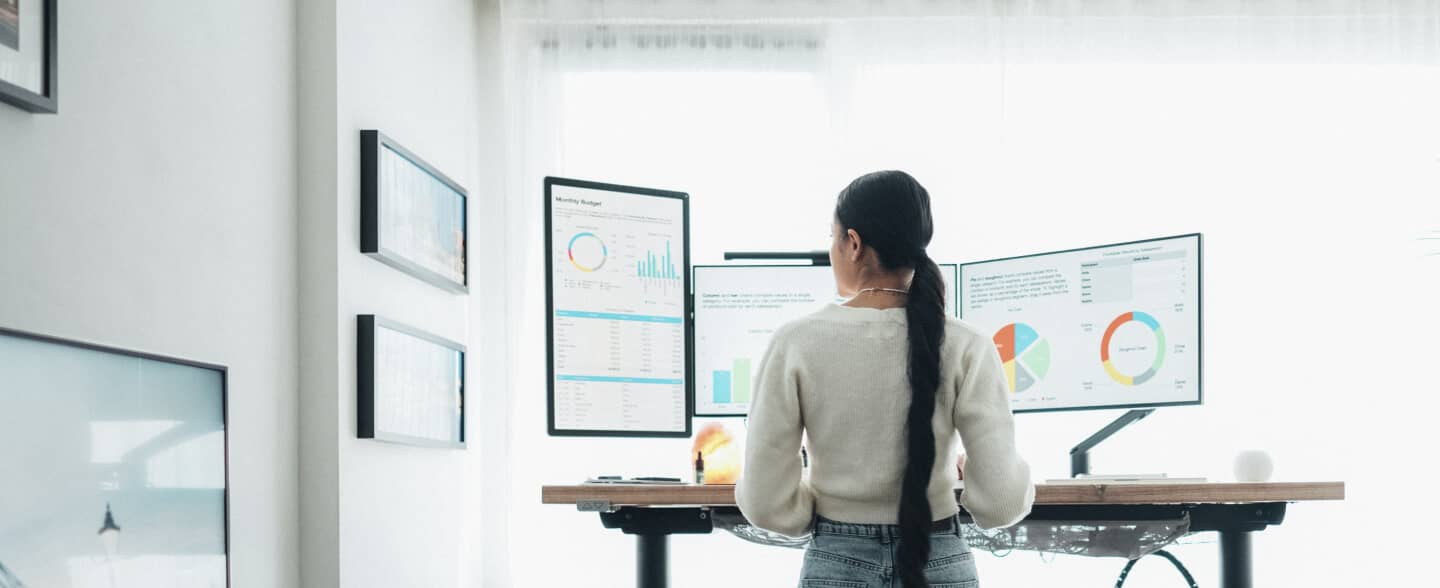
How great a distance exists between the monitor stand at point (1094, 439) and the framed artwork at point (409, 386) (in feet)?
4.99

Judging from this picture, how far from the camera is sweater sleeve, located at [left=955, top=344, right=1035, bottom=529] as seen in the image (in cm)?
171

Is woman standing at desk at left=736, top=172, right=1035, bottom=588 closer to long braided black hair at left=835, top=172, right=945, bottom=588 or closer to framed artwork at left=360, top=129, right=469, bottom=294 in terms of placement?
long braided black hair at left=835, top=172, right=945, bottom=588

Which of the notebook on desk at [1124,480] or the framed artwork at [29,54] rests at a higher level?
the framed artwork at [29,54]

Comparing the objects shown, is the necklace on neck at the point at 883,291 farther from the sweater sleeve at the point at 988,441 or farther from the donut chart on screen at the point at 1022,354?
the donut chart on screen at the point at 1022,354

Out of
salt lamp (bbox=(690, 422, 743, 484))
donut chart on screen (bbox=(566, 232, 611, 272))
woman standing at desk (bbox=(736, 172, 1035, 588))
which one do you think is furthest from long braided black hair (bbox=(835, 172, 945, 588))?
donut chart on screen (bbox=(566, 232, 611, 272))

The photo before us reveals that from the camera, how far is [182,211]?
6.53ft

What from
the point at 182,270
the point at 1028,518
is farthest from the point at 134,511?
the point at 1028,518

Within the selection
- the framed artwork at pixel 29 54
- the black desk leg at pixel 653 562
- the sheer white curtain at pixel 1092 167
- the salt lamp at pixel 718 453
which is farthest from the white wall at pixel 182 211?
the sheer white curtain at pixel 1092 167

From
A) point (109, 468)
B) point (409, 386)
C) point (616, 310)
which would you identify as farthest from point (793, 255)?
point (109, 468)

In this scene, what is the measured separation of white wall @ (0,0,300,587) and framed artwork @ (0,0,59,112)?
33mm

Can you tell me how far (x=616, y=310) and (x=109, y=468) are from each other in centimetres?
129

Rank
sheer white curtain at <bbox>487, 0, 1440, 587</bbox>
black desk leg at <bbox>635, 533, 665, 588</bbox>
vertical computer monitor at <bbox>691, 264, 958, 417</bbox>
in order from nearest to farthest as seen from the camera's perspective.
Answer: black desk leg at <bbox>635, 533, 665, 588</bbox>
vertical computer monitor at <bbox>691, 264, 958, 417</bbox>
sheer white curtain at <bbox>487, 0, 1440, 587</bbox>

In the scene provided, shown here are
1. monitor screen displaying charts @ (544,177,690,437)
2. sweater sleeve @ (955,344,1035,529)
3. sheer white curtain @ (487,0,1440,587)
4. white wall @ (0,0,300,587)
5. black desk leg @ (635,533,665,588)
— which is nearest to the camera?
white wall @ (0,0,300,587)

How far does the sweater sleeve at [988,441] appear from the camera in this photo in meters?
1.71
